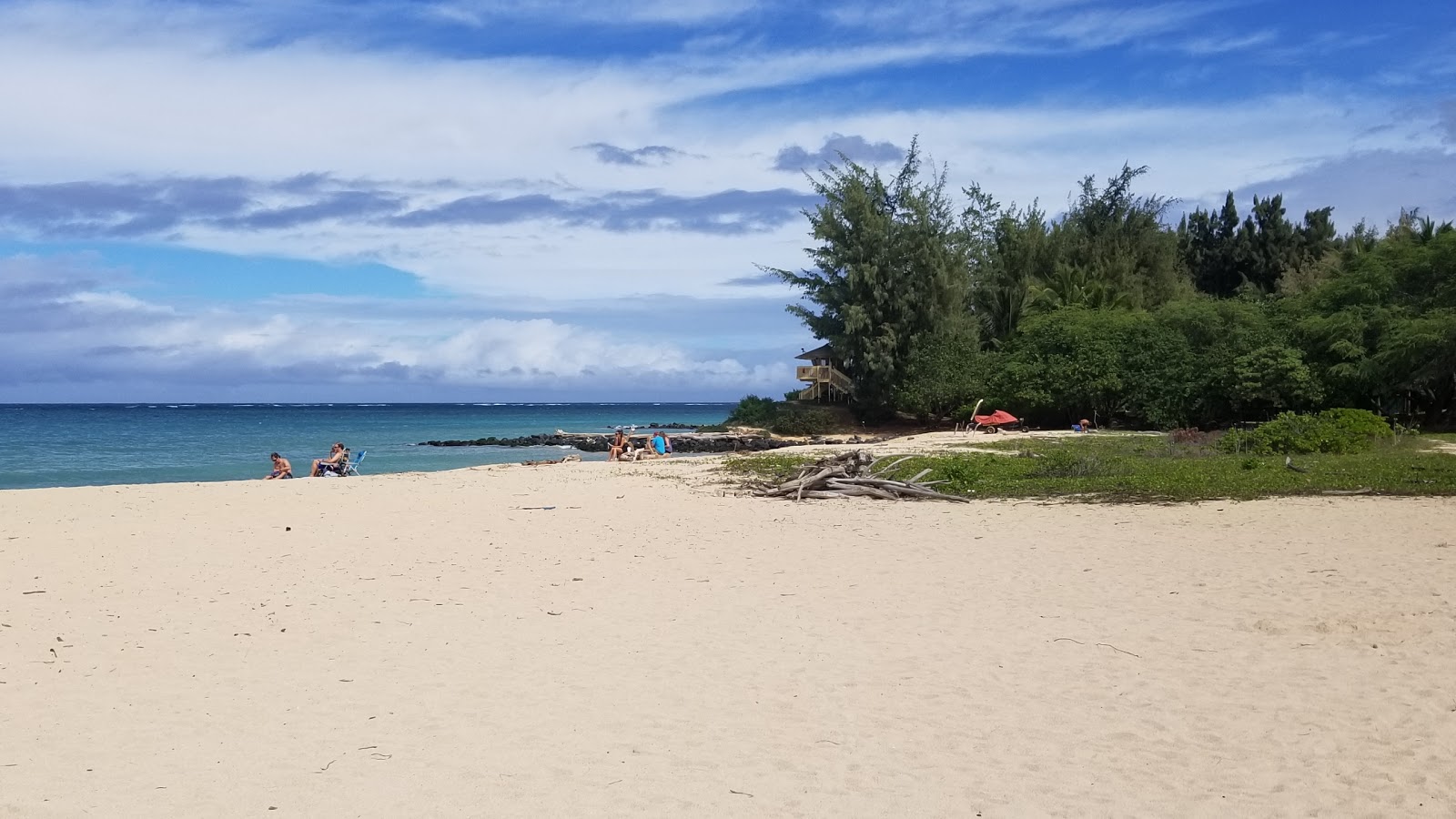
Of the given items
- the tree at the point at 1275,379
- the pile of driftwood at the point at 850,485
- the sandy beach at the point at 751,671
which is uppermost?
the tree at the point at 1275,379

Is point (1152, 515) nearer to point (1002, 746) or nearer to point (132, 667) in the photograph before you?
point (1002, 746)

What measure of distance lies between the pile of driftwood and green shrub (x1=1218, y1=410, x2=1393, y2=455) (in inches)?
373

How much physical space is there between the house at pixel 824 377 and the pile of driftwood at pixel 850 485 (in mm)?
31059

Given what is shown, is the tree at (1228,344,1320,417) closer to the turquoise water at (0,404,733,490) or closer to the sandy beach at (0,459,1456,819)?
the sandy beach at (0,459,1456,819)

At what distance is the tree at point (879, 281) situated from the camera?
147ft

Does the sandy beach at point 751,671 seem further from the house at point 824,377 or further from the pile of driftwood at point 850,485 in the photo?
the house at point 824,377

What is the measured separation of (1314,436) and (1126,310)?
74.6 feet

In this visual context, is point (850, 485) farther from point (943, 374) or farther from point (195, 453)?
point (195, 453)

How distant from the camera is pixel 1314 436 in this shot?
22672 mm

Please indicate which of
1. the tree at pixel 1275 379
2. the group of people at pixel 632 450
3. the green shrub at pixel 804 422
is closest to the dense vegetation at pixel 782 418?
the green shrub at pixel 804 422

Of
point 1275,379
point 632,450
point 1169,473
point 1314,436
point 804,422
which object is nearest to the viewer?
point 1169,473

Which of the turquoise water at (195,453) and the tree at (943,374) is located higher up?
the tree at (943,374)

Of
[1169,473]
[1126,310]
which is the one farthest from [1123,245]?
[1169,473]

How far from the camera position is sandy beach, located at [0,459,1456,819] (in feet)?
17.6
